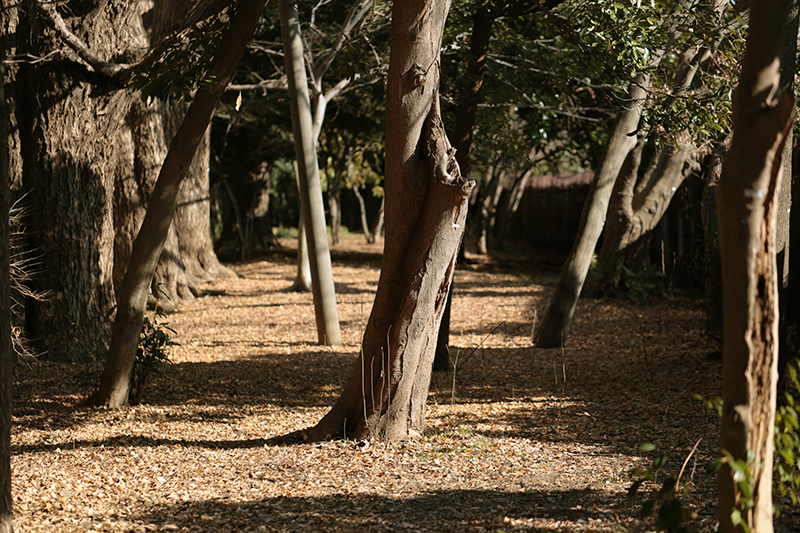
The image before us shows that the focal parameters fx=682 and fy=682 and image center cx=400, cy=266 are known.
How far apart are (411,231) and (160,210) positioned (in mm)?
1938

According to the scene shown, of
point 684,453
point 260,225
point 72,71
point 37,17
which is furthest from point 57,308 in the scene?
point 260,225

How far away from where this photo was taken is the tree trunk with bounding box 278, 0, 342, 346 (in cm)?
721

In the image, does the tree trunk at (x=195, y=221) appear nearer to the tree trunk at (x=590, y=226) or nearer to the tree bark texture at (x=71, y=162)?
the tree bark texture at (x=71, y=162)

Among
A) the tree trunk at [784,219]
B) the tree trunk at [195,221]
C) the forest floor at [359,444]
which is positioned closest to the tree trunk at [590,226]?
the forest floor at [359,444]

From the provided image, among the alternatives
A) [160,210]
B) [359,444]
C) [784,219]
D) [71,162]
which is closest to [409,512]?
[359,444]

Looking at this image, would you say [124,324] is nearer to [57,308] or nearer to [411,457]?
[57,308]

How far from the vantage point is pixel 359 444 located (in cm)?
419

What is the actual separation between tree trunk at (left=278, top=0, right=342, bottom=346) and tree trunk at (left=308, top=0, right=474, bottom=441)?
3.32 metres

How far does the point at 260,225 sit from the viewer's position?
59.3ft

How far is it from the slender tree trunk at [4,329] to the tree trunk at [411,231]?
1.98 metres

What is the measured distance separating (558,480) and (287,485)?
1.45 m

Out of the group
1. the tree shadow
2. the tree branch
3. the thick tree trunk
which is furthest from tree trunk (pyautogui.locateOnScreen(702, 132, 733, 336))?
the tree branch

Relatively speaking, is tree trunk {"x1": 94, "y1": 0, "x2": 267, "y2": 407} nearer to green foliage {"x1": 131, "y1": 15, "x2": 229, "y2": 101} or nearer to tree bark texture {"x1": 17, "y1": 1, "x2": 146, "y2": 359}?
green foliage {"x1": 131, "y1": 15, "x2": 229, "y2": 101}

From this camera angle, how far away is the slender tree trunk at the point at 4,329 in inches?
94.8
